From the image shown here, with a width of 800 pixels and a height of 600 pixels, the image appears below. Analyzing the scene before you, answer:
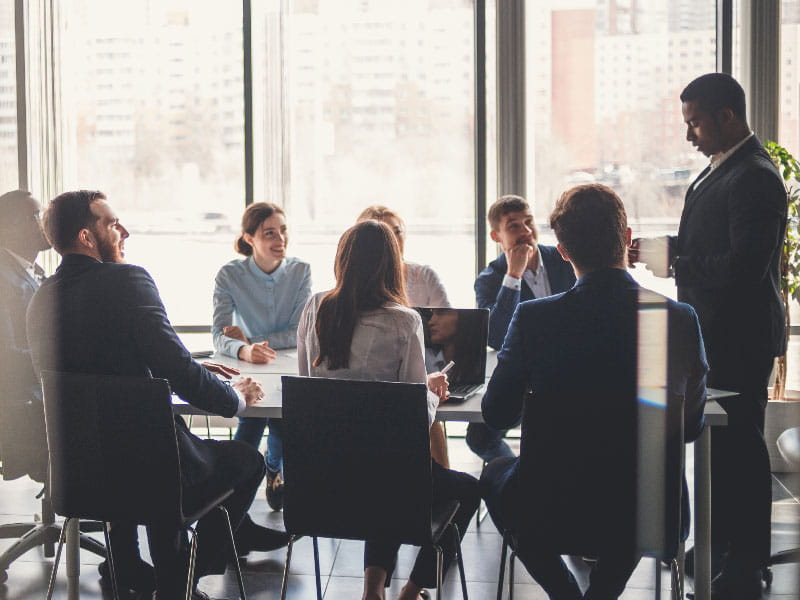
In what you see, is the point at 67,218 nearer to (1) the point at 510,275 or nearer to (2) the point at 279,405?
(2) the point at 279,405

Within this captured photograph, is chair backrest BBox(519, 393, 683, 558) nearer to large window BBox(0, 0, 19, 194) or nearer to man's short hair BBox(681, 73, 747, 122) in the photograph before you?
man's short hair BBox(681, 73, 747, 122)

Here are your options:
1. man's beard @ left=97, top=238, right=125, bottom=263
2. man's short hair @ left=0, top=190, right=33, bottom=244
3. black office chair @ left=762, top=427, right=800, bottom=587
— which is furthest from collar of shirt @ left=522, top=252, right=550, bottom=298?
man's short hair @ left=0, top=190, right=33, bottom=244

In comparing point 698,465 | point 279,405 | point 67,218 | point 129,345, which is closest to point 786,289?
point 698,465

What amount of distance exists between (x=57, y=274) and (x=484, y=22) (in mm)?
3263

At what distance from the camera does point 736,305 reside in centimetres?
301

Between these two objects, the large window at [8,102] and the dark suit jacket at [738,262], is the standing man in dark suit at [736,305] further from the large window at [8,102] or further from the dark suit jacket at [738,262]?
the large window at [8,102]

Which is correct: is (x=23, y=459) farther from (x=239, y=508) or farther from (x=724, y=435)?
(x=724, y=435)

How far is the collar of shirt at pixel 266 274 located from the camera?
3961 millimetres

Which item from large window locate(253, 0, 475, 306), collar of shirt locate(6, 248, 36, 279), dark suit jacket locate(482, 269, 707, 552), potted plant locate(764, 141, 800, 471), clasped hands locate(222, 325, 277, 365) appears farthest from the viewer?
large window locate(253, 0, 475, 306)

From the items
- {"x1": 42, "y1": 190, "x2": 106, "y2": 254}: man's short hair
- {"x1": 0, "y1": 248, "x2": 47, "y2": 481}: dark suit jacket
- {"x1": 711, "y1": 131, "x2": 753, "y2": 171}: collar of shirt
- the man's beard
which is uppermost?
{"x1": 711, "y1": 131, "x2": 753, "y2": 171}: collar of shirt

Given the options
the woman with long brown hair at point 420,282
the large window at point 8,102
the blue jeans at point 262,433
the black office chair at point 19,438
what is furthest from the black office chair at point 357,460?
the large window at point 8,102

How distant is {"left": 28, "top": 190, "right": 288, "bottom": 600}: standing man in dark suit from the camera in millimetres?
2516

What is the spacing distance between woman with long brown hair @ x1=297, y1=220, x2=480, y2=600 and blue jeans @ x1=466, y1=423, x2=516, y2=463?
1.32 meters

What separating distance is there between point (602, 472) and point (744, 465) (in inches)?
44.1
